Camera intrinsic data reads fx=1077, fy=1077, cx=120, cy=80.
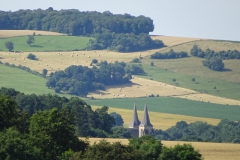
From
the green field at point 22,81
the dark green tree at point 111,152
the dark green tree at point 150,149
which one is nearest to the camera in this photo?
the dark green tree at point 111,152

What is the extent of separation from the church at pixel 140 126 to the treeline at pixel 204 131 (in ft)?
4.92

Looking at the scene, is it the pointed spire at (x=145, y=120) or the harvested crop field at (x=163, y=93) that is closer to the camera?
the pointed spire at (x=145, y=120)

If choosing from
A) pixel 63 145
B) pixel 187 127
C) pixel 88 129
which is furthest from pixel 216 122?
pixel 63 145

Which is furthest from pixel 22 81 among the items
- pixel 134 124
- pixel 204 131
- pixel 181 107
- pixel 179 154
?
pixel 179 154

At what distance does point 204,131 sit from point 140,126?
10.4 metres

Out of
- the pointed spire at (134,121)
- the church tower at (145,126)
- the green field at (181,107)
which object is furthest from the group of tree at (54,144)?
the green field at (181,107)

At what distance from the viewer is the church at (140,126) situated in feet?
525

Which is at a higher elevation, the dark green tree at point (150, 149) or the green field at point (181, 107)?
the dark green tree at point (150, 149)

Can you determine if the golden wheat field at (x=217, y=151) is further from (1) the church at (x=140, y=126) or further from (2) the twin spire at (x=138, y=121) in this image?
(2) the twin spire at (x=138, y=121)

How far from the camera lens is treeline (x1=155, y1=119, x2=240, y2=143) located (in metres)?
159

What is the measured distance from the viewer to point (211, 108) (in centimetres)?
18162

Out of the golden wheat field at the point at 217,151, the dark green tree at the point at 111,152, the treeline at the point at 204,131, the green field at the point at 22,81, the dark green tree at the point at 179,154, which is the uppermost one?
the dark green tree at the point at 111,152

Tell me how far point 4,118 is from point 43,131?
11.1 ft

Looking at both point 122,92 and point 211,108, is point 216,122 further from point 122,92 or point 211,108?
point 122,92
